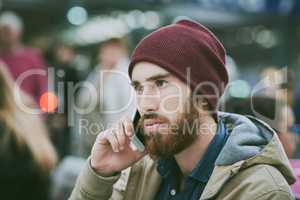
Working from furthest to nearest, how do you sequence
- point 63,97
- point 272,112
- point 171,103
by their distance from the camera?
point 63,97
point 272,112
point 171,103

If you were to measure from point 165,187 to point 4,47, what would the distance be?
177cm

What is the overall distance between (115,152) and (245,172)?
1.45 ft

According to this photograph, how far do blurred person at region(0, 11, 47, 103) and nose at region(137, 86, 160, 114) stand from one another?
4.21 ft

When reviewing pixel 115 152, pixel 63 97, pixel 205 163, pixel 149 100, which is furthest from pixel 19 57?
pixel 205 163

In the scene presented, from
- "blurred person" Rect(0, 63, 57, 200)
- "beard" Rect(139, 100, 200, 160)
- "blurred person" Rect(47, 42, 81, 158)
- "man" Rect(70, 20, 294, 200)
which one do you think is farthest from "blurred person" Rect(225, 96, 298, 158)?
"blurred person" Rect(0, 63, 57, 200)

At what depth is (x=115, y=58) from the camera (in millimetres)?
2168

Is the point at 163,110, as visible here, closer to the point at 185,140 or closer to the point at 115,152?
the point at 185,140

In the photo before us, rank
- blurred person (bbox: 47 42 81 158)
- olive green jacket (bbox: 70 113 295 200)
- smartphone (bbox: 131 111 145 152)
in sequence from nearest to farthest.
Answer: olive green jacket (bbox: 70 113 295 200) → smartphone (bbox: 131 111 145 152) → blurred person (bbox: 47 42 81 158)

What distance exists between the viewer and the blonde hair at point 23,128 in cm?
258

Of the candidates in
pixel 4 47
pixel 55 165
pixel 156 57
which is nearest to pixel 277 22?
pixel 156 57

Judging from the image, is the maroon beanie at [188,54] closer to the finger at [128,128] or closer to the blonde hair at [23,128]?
the finger at [128,128]

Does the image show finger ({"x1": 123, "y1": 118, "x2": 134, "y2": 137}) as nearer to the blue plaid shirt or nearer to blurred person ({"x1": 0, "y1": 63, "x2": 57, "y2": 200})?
the blue plaid shirt

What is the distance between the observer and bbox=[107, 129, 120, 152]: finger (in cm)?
167

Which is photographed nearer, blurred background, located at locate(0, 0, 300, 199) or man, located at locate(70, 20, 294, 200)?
man, located at locate(70, 20, 294, 200)
